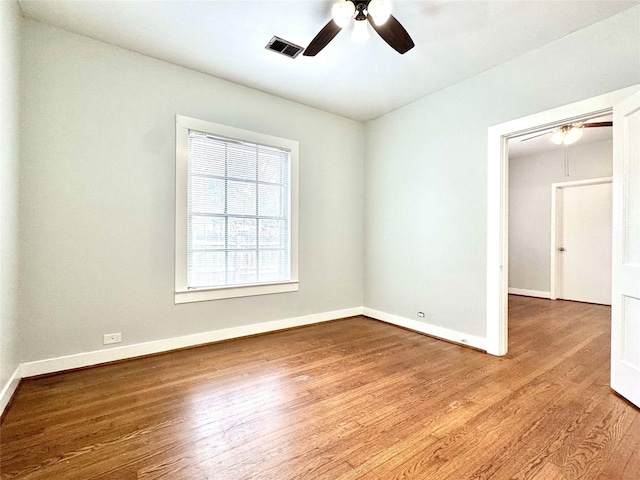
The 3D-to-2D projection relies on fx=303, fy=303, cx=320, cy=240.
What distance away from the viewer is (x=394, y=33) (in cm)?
227

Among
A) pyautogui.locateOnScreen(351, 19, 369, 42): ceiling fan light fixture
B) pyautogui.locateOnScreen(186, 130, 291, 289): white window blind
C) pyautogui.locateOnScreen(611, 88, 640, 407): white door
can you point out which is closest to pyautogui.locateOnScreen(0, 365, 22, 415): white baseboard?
pyautogui.locateOnScreen(186, 130, 291, 289): white window blind

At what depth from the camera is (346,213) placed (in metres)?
4.60

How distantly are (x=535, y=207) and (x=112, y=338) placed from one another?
7622 mm

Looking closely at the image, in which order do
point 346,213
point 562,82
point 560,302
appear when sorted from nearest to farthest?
point 562,82
point 346,213
point 560,302

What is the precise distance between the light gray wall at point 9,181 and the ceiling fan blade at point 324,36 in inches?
81.3

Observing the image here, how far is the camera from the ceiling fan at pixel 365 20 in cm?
205

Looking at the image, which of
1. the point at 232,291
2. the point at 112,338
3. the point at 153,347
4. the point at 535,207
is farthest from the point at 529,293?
the point at 112,338

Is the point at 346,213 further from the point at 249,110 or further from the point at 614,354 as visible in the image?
the point at 614,354

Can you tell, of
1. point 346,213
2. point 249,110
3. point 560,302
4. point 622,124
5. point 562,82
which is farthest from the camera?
point 560,302

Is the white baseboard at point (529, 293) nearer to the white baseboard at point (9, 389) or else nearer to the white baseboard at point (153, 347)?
the white baseboard at point (153, 347)

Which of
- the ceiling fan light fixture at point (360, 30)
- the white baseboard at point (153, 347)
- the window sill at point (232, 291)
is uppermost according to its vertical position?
the ceiling fan light fixture at point (360, 30)

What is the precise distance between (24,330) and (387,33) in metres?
3.77

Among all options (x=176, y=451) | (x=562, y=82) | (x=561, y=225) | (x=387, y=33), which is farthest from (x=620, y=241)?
(x=561, y=225)

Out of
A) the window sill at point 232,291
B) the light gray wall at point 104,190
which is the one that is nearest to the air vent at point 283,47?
the light gray wall at point 104,190
